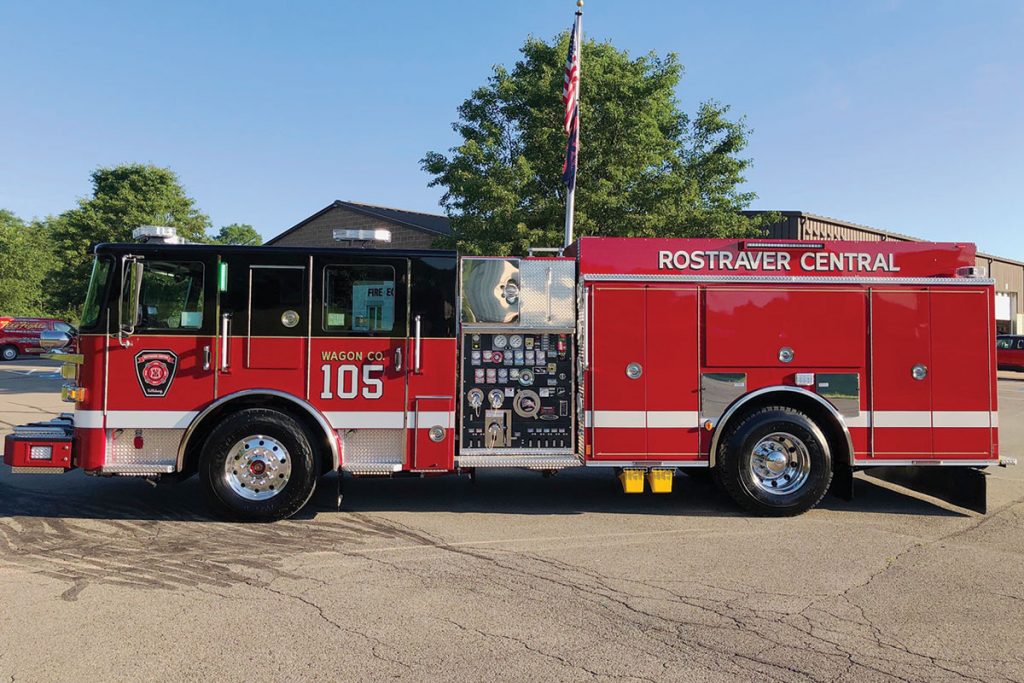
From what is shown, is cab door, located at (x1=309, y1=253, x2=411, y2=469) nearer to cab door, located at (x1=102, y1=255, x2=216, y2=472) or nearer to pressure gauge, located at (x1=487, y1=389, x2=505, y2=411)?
pressure gauge, located at (x1=487, y1=389, x2=505, y2=411)

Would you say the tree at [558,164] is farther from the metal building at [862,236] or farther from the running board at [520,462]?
the running board at [520,462]

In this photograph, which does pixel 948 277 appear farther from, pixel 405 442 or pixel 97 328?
pixel 97 328

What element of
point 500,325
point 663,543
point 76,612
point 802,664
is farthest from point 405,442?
point 802,664

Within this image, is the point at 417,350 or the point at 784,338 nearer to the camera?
the point at 417,350

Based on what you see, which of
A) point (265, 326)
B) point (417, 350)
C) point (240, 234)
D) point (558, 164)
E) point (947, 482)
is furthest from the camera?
point (240, 234)

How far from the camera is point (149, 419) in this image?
6.15 m

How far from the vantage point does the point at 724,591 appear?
4.73 m

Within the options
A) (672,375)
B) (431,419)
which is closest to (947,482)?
(672,375)

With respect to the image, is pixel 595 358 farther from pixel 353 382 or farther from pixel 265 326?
pixel 265 326

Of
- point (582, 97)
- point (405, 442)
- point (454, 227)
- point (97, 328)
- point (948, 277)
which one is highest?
point (582, 97)

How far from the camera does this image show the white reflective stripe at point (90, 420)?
6.09 metres

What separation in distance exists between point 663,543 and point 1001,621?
233 centimetres

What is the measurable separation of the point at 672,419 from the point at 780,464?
113cm

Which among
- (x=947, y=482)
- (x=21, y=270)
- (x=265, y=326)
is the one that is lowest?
(x=947, y=482)
